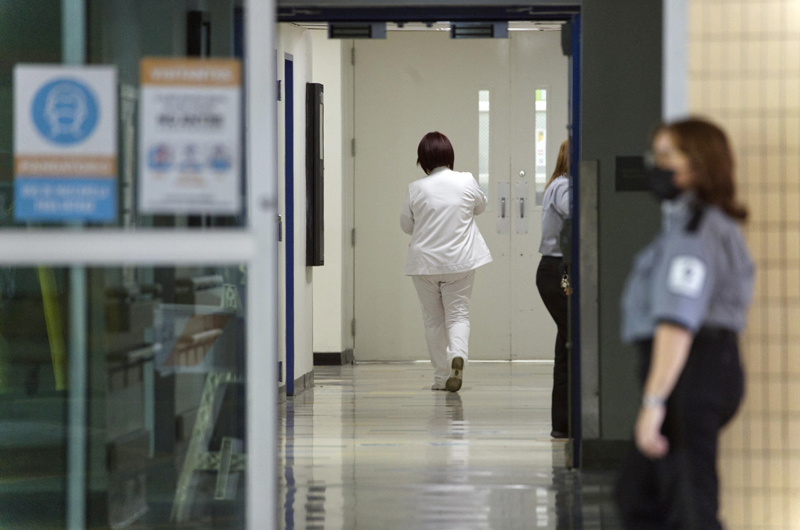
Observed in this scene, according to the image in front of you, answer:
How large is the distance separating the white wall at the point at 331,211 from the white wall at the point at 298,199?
75 centimetres

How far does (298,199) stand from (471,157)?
209cm

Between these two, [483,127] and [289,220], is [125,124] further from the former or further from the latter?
[483,127]

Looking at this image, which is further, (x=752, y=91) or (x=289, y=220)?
(x=289, y=220)

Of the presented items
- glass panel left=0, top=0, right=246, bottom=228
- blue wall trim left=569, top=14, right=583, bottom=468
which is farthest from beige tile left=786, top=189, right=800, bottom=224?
glass panel left=0, top=0, right=246, bottom=228

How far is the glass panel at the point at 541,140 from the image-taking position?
780 centimetres

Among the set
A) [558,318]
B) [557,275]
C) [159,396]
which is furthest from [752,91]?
[558,318]

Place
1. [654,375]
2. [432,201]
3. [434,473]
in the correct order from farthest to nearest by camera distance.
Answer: [432,201], [434,473], [654,375]

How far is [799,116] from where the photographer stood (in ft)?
8.20

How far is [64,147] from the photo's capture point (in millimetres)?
2330

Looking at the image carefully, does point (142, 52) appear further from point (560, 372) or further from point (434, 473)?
point (560, 372)

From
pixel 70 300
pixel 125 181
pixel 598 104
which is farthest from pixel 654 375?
pixel 598 104

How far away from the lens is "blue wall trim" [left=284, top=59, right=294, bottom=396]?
5.98 m

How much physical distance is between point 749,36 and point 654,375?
1.11 meters

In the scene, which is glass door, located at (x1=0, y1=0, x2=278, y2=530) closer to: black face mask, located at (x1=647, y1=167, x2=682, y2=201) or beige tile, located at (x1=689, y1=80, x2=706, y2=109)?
black face mask, located at (x1=647, y1=167, x2=682, y2=201)
